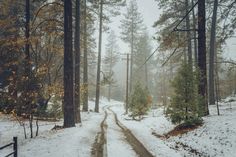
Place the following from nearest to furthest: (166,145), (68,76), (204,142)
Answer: (204,142), (166,145), (68,76)

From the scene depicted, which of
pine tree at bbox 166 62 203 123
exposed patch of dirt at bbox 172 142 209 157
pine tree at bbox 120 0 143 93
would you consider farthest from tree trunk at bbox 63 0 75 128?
pine tree at bbox 120 0 143 93

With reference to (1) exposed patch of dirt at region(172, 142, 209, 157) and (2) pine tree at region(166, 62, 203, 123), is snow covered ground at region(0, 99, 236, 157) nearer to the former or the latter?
(1) exposed patch of dirt at region(172, 142, 209, 157)

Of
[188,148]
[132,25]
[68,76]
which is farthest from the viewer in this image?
[132,25]

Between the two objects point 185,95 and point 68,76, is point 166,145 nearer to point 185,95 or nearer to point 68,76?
point 185,95

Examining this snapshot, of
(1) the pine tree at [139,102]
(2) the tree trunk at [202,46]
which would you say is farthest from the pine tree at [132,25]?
(2) the tree trunk at [202,46]

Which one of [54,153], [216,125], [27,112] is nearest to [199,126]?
[216,125]

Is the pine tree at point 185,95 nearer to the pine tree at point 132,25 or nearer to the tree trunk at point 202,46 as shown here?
the tree trunk at point 202,46

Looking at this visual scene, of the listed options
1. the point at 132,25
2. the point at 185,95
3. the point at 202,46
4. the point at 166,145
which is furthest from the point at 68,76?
the point at 132,25

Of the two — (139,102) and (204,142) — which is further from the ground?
(139,102)

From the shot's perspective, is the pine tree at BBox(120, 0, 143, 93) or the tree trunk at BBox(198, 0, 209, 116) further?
the pine tree at BBox(120, 0, 143, 93)

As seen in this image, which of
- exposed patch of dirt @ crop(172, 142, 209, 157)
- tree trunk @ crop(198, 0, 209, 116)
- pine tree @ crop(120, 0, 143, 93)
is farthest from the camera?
pine tree @ crop(120, 0, 143, 93)

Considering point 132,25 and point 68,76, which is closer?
point 68,76

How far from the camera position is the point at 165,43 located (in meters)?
17.8

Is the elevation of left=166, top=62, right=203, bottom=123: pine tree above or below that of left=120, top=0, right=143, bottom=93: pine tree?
below
